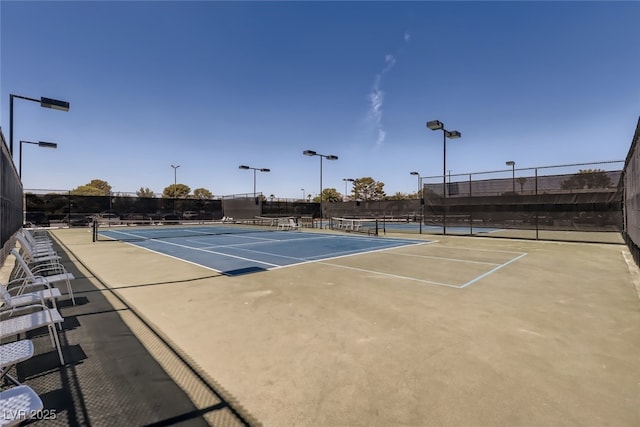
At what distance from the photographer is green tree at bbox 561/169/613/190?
54.7 feet

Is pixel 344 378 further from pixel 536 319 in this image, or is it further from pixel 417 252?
pixel 417 252

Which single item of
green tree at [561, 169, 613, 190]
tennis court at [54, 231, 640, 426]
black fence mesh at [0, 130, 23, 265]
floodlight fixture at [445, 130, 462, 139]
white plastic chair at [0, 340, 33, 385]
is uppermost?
floodlight fixture at [445, 130, 462, 139]

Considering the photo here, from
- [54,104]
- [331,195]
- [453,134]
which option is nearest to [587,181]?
[453,134]

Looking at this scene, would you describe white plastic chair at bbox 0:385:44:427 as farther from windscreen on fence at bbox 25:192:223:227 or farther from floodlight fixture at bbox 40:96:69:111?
windscreen on fence at bbox 25:192:223:227

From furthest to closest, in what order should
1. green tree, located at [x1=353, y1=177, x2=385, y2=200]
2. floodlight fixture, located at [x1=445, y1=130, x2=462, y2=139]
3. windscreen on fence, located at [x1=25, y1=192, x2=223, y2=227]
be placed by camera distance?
1. green tree, located at [x1=353, y1=177, x2=385, y2=200]
2. windscreen on fence, located at [x1=25, y1=192, x2=223, y2=227]
3. floodlight fixture, located at [x1=445, y1=130, x2=462, y2=139]

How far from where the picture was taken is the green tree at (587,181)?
16.7 m

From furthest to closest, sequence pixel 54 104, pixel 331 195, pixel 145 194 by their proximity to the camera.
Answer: pixel 331 195 < pixel 145 194 < pixel 54 104

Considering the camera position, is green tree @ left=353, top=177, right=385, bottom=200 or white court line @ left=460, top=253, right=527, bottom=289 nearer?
white court line @ left=460, top=253, right=527, bottom=289

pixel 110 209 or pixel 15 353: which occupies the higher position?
pixel 110 209

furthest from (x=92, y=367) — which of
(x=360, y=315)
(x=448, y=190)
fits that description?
(x=448, y=190)

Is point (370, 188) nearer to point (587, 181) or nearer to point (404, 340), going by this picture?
point (587, 181)

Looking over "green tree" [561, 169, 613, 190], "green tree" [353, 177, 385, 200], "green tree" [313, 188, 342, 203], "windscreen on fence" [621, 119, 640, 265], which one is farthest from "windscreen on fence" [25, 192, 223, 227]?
"green tree" [313, 188, 342, 203]

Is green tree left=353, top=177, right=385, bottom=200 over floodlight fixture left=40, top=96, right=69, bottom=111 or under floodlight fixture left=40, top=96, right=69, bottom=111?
over

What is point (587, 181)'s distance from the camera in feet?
56.6
